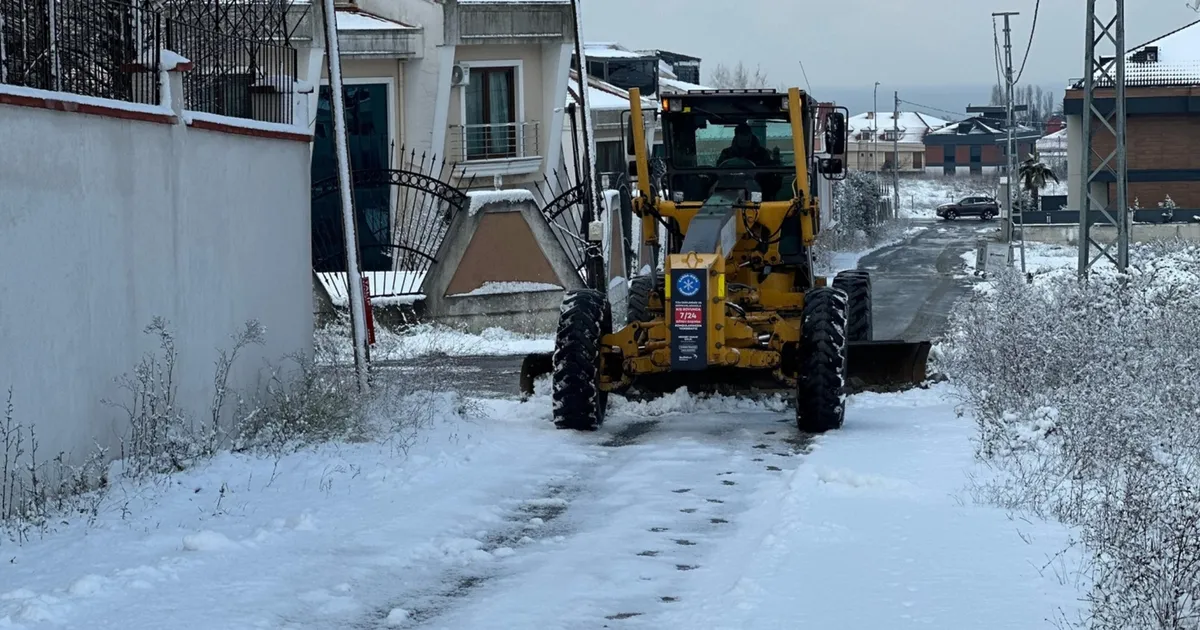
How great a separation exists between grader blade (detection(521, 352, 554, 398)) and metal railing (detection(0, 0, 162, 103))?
4901 millimetres

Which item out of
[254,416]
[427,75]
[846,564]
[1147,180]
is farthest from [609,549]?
[1147,180]

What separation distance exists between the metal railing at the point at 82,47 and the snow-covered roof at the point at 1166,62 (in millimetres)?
60319

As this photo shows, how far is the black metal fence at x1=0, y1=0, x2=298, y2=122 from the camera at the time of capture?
10781 mm

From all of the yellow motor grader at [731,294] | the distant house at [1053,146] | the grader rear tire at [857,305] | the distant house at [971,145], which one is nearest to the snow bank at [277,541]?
the yellow motor grader at [731,294]

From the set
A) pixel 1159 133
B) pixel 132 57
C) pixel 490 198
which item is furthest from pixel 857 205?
pixel 132 57

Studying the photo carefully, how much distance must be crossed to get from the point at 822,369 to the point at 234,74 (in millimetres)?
5735

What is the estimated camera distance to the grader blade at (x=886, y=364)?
15.5m

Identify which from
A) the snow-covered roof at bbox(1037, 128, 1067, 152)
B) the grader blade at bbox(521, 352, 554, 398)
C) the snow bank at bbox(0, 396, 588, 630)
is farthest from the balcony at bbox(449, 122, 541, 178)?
the snow-covered roof at bbox(1037, 128, 1067, 152)

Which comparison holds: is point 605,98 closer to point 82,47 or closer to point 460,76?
point 460,76

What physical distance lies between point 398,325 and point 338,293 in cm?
104

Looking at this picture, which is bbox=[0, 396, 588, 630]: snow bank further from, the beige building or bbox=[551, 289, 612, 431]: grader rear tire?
the beige building

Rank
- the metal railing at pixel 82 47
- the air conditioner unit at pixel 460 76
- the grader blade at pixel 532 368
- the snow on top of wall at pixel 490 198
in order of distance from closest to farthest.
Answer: the metal railing at pixel 82 47 < the grader blade at pixel 532 368 < the snow on top of wall at pixel 490 198 < the air conditioner unit at pixel 460 76

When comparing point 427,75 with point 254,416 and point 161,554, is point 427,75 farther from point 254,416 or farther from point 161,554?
point 161,554

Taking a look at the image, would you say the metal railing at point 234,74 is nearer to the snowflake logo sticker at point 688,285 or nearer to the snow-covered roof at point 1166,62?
the snowflake logo sticker at point 688,285
